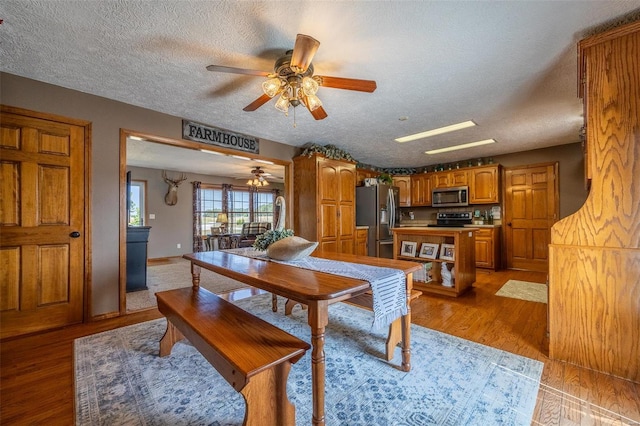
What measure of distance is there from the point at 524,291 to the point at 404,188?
10.9ft

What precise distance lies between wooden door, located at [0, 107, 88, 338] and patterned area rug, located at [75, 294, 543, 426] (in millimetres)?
653

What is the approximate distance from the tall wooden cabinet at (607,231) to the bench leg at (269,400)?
2.01m

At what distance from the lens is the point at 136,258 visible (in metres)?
3.85

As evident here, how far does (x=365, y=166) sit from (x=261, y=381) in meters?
5.29

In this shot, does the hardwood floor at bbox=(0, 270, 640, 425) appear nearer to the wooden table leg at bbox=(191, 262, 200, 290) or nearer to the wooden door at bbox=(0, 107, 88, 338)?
the wooden door at bbox=(0, 107, 88, 338)

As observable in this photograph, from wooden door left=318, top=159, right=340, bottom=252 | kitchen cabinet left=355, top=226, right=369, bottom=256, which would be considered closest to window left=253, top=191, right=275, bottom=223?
kitchen cabinet left=355, top=226, right=369, bottom=256

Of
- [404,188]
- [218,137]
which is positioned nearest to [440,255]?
[404,188]

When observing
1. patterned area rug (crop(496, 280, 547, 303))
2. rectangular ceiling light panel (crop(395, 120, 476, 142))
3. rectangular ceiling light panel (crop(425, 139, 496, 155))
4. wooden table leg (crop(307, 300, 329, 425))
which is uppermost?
rectangular ceiling light panel (crop(395, 120, 476, 142))

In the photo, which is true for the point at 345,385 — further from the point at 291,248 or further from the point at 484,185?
the point at 484,185

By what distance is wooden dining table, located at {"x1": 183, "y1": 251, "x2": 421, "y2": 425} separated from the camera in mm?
1191

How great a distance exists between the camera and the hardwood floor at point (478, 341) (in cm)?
137

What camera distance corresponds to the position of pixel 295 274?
5.11 ft

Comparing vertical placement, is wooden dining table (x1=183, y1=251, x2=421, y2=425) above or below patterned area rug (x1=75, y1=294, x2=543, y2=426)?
above

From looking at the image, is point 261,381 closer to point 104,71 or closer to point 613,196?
point 613,196
